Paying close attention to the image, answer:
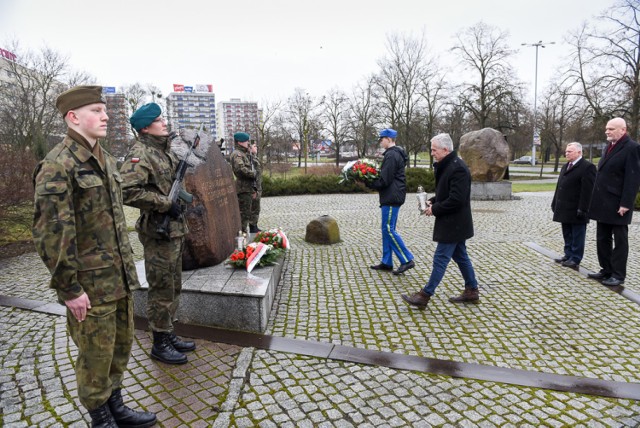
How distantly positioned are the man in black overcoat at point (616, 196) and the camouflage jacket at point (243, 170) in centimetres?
568

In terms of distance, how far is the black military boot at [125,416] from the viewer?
9.24 feet

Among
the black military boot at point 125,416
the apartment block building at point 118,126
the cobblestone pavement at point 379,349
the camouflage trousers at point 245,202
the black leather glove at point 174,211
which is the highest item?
the apartment block building at point 118,126

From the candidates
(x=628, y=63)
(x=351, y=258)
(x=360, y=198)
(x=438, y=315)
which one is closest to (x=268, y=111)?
(x=360, y=198)

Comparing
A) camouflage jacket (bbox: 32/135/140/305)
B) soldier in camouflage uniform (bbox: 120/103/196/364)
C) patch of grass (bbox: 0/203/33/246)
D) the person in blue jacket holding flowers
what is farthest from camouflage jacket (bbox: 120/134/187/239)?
patch of grass (bbox: 0/203/33/246)

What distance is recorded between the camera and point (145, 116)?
3.69 metres

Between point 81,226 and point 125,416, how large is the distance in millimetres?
1305

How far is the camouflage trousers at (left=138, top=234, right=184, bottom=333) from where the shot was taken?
3695 mm

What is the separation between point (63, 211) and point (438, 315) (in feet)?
13.0

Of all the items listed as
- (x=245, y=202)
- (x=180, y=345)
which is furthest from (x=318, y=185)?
(x=180, y=345)

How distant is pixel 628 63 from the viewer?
23.3m

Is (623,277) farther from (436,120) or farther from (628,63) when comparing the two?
(436,120)

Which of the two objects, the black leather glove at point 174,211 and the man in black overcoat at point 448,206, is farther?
the man in black overcoat at point 448,206

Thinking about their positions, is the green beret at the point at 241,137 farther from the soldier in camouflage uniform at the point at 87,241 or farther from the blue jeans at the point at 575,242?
the blue jeans at the point at 575,242

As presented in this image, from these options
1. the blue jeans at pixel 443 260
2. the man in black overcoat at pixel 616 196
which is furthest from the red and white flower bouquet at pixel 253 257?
the man in black overcoat at pixel 616 196
